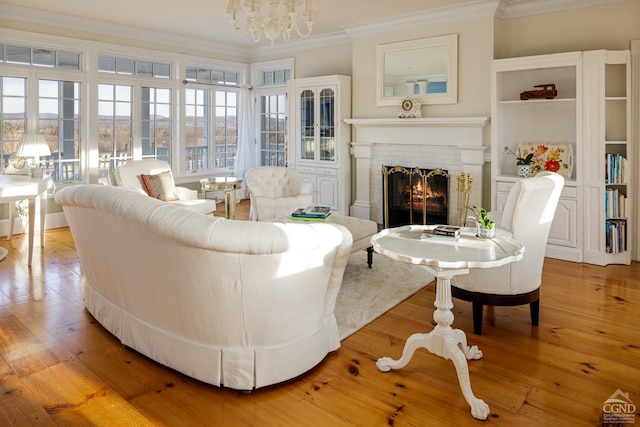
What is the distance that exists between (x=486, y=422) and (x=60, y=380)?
2095 mm

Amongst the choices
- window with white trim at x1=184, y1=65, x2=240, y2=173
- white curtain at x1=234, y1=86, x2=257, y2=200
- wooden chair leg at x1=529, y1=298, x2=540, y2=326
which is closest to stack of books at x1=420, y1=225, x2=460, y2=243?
wooden chair leg at x1=529, y1=298, x2=540, y2=326

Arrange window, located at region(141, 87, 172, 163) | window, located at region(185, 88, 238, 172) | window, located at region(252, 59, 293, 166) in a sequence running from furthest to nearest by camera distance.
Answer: window, located at region(252, 59, 293, 166) < window, located at region(185, 88, 238, 172) < window, located at region(141, 87, 172, 163)

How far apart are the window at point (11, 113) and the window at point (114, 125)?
0.96 m

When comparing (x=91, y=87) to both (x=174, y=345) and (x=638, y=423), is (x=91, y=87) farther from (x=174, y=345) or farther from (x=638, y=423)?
(x=638, y=423)

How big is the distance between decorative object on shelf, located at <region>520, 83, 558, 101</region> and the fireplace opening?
126cm

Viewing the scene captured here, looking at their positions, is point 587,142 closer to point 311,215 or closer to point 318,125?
point 311,215

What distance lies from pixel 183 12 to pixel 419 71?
2962 millimetres

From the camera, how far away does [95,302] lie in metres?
3.26

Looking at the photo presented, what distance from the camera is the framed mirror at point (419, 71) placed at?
5.76m

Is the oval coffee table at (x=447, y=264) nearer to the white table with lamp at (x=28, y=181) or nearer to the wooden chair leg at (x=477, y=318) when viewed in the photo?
the wooden chair leg at (x=477, y=318)

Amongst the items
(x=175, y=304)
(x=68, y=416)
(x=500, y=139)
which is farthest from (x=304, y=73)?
(x=68, y=416)

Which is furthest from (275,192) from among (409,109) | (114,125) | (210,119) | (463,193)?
(210,119)

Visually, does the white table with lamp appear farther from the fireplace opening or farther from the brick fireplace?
the fireplace opening

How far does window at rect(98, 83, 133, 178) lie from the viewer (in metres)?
6.75
